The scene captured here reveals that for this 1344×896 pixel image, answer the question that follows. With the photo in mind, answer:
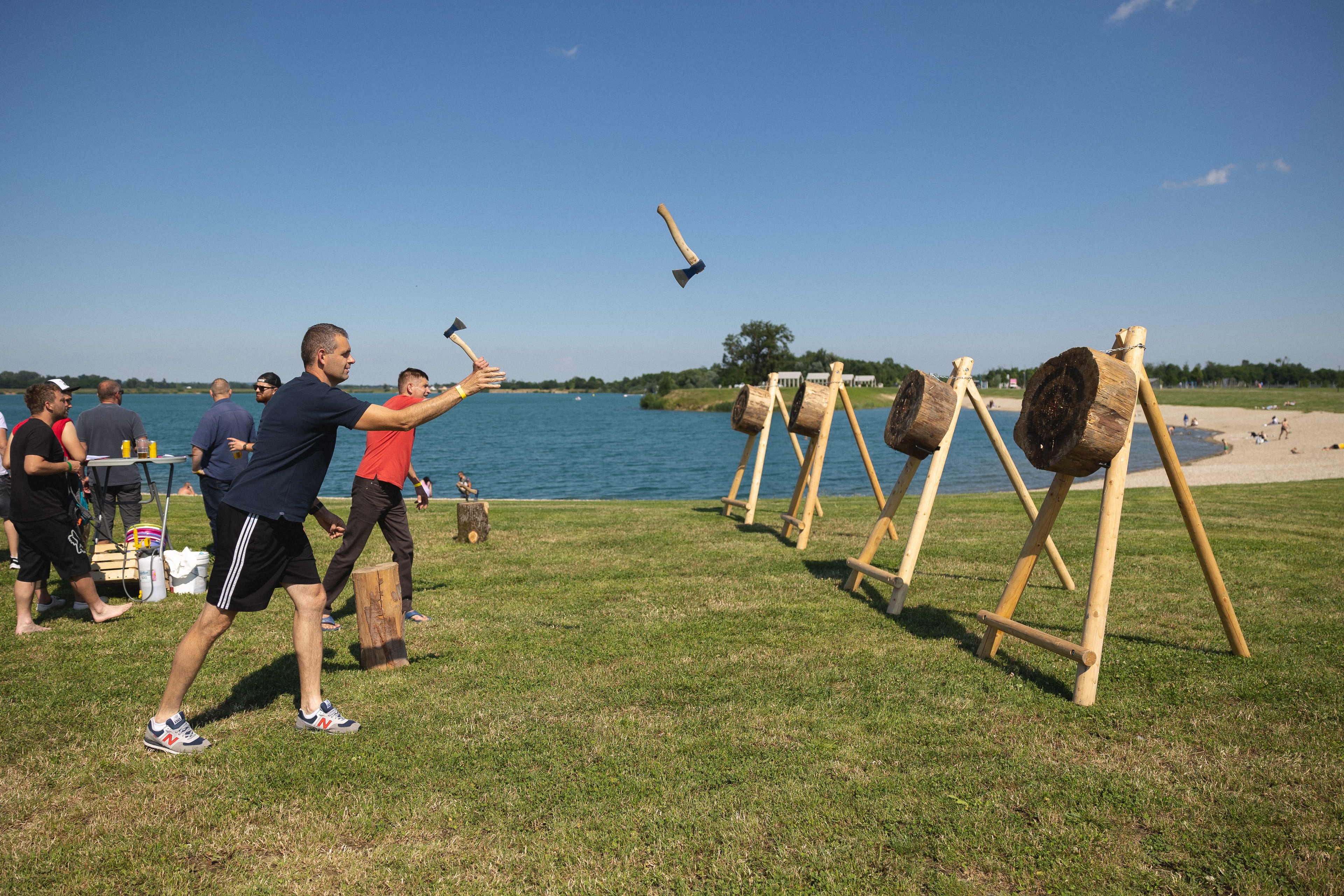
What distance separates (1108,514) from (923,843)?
342cm

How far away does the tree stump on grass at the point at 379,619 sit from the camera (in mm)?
6223

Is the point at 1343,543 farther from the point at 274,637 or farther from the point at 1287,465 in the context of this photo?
the point at 1287,465

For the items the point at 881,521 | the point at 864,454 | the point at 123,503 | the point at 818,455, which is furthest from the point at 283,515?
the point at 864,454

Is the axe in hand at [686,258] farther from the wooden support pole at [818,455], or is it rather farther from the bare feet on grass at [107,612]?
the bare feet on grass at [107,612]

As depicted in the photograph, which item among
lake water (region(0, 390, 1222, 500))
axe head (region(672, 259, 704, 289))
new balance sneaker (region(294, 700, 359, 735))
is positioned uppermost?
axe head (region(672, 259, 704, 289))

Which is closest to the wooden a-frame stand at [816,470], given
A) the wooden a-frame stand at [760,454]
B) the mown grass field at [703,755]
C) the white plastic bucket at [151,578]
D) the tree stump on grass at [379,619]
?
the wooden a-frame stand at [760,454]

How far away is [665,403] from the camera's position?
14512cm

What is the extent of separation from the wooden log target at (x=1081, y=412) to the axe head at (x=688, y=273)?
137 inches

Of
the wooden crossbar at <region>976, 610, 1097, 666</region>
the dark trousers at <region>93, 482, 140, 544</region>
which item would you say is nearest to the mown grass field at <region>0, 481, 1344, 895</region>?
the wooden crossbar at <region>976, 610, 1097, 666</region>

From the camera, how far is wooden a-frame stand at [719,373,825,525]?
43.2ft

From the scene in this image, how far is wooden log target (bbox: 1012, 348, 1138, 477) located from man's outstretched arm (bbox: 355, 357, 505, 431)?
4.09 metres

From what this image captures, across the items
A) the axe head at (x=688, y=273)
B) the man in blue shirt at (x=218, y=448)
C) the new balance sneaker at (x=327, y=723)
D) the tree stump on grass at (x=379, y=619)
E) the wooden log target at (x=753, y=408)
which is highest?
the axe head at (x=688, y=273)

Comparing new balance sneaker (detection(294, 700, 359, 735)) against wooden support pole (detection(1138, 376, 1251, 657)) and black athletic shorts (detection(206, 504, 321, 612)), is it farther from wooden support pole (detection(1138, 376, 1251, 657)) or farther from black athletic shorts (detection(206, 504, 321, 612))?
wooden support pole (detection(1138, 376, 1251, 657))

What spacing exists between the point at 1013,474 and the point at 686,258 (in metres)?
4.70
